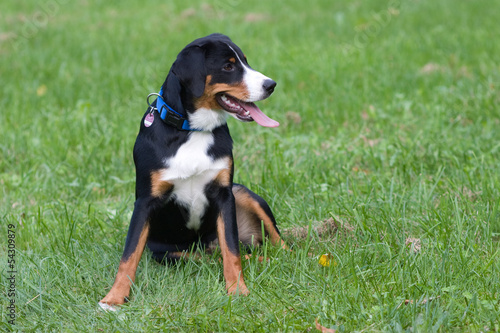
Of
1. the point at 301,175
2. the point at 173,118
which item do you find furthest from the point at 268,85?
the point at 301,175

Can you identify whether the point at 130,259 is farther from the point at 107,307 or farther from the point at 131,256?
the point at 107,307

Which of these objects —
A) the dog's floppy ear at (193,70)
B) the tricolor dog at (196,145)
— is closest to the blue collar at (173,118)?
the tricolor dog at (196,145)

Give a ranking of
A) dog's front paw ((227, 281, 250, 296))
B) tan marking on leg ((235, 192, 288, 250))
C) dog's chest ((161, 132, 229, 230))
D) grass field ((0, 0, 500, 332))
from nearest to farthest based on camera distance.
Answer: grass field ((0, 0, 500, 332)) < dog's front paw ((227, 281, 250, 296)) < dog's chest ((161, 132, 229, 230)) < tan marking on leg ((235, 192, 288, 250))

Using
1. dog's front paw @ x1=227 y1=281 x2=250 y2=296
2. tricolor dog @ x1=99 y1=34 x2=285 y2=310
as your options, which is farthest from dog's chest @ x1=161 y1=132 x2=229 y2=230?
dog's front paw @ x1=227 y1=281 x2=250 y2=296

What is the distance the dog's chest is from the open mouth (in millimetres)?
166

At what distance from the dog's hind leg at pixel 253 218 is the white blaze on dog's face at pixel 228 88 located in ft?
1.76

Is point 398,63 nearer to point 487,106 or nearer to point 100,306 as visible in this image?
point 487,106

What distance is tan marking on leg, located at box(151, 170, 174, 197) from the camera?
2791mm

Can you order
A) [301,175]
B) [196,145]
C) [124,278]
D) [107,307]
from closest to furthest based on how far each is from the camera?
[107,307]
[124,278]
[196,145]
[301,175]

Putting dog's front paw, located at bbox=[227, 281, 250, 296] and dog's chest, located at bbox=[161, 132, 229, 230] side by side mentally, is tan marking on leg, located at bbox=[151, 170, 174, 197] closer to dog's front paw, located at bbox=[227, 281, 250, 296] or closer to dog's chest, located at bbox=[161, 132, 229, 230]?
dog's chest, located at bbox=[161, 132, 229, 230]

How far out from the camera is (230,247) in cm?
280

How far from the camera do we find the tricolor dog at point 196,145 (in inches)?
108

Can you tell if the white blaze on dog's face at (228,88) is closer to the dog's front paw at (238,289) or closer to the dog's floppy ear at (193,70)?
the dog's floppy ear at (193,70)

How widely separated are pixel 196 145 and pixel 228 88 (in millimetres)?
314
